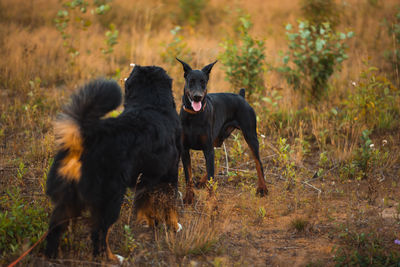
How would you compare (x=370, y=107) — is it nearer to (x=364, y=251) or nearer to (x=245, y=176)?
(x=245, y=176)

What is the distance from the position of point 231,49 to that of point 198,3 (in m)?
8.77

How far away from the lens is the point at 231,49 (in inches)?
299

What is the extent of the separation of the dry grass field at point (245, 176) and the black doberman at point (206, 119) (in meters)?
0.41

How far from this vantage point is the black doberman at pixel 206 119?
455cm

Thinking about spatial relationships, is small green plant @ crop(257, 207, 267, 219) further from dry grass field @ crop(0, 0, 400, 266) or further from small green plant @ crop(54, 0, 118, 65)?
small green plant @ crop(54, 0, 118, 65)

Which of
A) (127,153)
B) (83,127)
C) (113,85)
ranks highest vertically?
(113,85)

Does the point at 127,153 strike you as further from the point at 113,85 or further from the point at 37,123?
the point at 37,123

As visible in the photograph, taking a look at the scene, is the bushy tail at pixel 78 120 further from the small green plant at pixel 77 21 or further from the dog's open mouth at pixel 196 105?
the small green plant at pixel 77 21

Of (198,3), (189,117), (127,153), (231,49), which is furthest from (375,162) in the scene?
(198,3)

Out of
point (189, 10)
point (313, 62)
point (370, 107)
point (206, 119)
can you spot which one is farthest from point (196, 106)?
point (189, 10)

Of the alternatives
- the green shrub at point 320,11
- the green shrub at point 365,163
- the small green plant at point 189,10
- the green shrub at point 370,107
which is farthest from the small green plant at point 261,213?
the small green plant at point 189,10

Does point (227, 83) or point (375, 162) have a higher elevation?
point (227, 83)

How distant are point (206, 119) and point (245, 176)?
146cm

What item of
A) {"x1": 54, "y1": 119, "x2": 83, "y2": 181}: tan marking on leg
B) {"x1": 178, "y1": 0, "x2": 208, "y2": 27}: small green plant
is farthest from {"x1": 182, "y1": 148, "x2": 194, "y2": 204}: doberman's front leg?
{"x1": 178, "y1": 0, "x2": 208, "y2": 27}: small green plant
